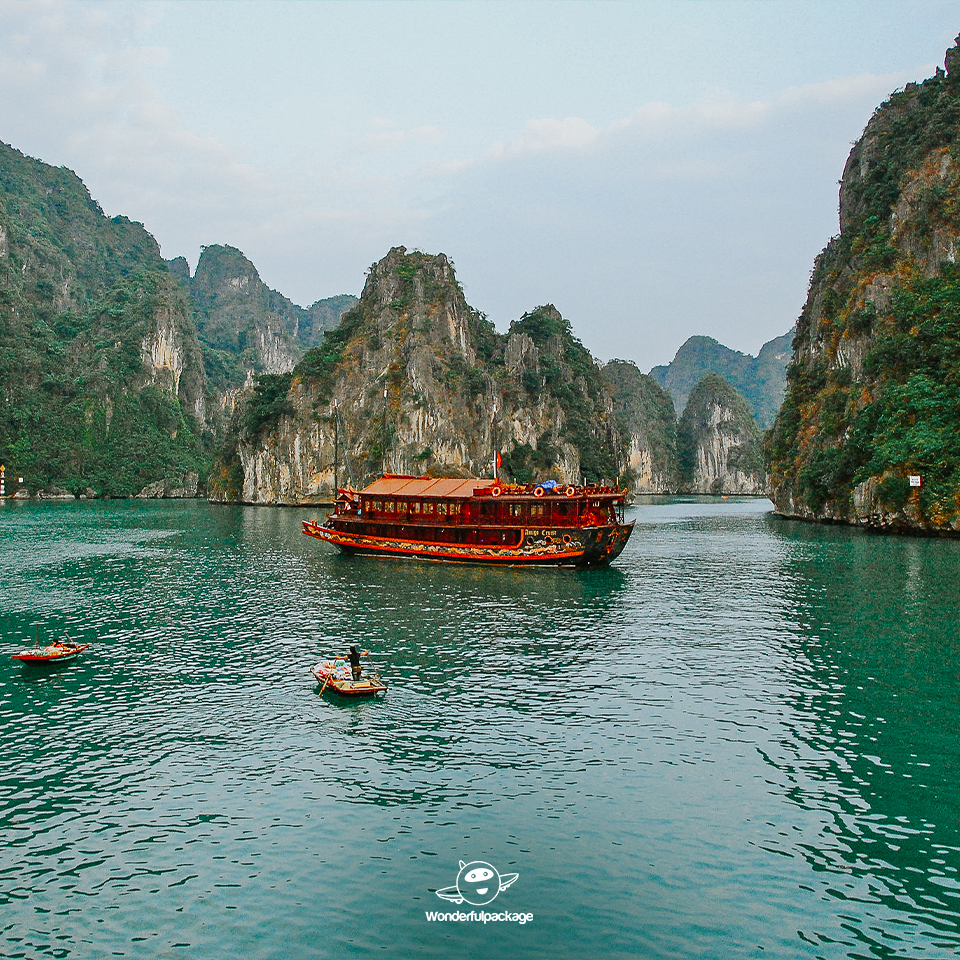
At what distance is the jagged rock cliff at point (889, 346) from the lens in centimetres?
5481

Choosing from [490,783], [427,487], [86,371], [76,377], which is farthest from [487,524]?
[86,371]

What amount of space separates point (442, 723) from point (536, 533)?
95.7ft

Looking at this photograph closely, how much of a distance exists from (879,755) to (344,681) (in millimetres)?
12052

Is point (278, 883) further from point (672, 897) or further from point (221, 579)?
point (221, 579)

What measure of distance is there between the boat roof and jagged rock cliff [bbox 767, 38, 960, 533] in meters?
30.7

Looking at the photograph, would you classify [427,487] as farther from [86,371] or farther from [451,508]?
[86,371]

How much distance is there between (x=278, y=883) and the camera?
10859mm

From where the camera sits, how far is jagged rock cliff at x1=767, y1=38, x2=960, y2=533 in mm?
54812

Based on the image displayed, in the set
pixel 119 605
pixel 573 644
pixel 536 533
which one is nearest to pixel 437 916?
pixel 573 644

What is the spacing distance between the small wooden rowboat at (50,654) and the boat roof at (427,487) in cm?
2834

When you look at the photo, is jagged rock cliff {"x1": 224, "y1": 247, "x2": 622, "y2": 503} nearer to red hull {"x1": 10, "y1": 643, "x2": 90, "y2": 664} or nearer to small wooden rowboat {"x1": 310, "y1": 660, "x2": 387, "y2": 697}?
red hull {"x1": 10, "y1": 643, "x2": 90, "y2": 664}

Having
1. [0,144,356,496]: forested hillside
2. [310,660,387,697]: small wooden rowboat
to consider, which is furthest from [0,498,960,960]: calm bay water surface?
[0,144,356,496]: forested hillside

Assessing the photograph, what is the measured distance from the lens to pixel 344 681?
19188mm

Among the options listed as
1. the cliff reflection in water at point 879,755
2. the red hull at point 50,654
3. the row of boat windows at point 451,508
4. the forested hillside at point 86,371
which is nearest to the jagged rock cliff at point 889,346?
the cliff reflection in water at point 879,755
